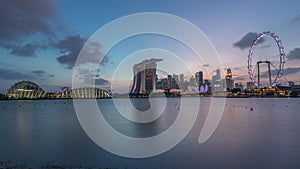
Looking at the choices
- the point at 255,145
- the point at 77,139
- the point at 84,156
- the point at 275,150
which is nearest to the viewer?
the point at 84,156

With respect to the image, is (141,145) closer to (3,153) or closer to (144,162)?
(144,162)

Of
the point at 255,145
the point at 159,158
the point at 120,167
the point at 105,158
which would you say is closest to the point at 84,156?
the point at 105,158

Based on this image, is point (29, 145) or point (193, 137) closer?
point (29, 145)

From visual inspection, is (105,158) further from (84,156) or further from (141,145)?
(141,145)

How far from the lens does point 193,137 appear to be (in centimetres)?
1872

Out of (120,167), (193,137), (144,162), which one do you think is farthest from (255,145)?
(120,167)

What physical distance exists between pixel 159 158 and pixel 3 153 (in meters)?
8.28

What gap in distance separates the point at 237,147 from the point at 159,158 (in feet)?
17.5

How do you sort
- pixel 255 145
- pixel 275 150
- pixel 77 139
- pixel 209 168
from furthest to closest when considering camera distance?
pixel 77 139
pixel 255 145
pixel 275 150
pixel 209 168

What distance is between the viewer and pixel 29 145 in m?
16.1

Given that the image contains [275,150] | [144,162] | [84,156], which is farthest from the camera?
[275,150]

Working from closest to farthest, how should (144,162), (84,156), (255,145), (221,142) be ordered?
(144,162) < (84,156) < (255,145) < (221,142)

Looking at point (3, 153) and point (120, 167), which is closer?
point (120, 167)

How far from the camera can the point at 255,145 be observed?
15.5 m
